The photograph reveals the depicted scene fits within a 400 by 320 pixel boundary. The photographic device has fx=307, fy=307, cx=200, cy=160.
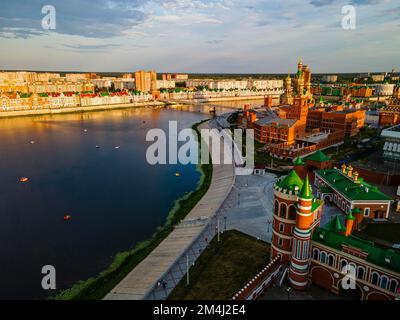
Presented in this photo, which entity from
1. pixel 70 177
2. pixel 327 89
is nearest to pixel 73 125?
pixel 70 177

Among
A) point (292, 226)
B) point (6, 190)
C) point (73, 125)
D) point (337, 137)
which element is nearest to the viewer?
point (292, 226)

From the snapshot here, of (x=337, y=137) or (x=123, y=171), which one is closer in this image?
(x=123, y=171)

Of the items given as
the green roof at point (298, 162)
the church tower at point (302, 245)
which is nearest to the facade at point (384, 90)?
the green roof at point (298, 162)

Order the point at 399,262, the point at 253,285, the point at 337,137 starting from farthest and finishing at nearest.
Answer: the point at 337,137 → the point at 253,285 → the point at 399,262

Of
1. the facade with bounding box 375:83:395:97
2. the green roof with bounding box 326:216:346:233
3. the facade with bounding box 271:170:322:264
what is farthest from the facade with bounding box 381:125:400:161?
the facade with bounding box 375:83:395:97
